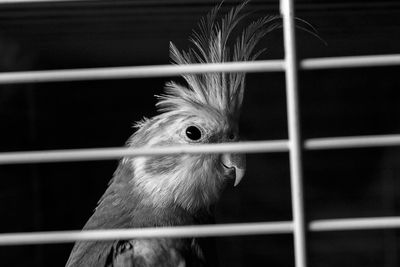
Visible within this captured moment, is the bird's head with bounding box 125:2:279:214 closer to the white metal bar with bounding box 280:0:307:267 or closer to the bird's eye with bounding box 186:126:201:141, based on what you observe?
the bird's eye with bounding box 186:126:201:141

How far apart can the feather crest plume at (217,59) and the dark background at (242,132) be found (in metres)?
1.26

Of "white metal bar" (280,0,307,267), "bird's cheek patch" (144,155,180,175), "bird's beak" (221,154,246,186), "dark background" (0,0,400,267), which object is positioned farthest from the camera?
"dark background" (0,0,400,267)

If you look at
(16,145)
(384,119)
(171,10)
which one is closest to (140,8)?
(171,10)

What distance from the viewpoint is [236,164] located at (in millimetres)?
1709

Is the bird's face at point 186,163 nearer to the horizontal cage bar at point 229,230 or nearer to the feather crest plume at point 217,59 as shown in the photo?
the feather crest plume at point 217,59

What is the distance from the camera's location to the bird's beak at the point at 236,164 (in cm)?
170

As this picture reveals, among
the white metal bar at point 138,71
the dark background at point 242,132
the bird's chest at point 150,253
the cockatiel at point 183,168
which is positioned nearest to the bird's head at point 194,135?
the cockatiel at point 183,168

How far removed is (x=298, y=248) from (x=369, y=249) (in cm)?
287

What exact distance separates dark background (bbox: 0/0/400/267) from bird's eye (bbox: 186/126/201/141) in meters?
1.30

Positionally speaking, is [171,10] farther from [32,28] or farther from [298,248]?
[298,248]

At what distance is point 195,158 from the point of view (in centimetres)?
179

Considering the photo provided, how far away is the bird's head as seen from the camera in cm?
171

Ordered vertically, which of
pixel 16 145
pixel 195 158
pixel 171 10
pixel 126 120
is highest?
pixel 171 10

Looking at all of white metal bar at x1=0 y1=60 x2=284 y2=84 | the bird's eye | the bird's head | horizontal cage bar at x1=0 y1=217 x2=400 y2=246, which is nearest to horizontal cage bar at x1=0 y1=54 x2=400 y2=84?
white metal bar at x1=0 y1=60 x2=284 y2=84
